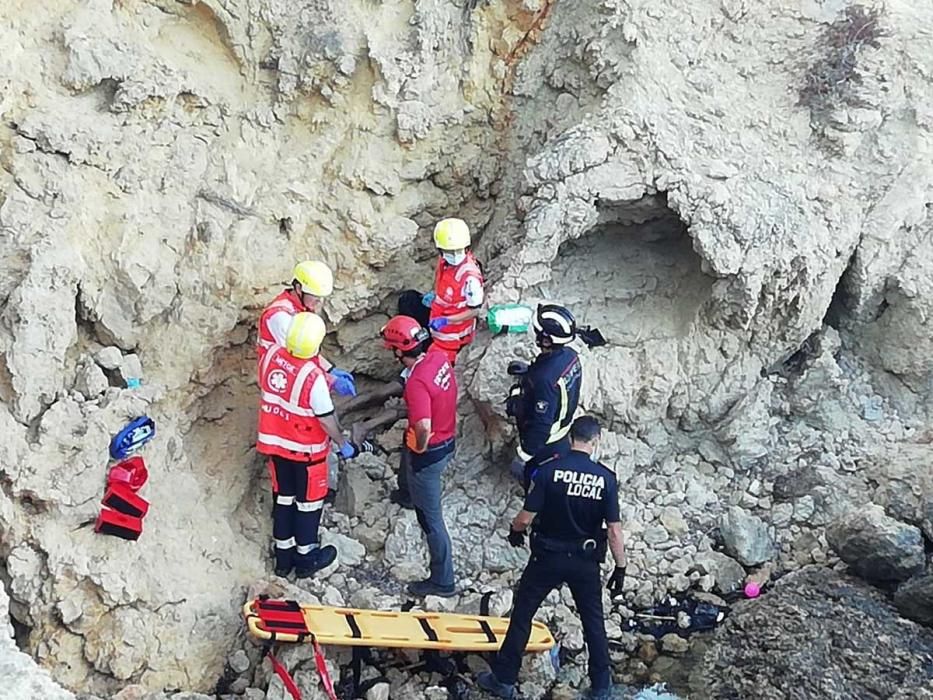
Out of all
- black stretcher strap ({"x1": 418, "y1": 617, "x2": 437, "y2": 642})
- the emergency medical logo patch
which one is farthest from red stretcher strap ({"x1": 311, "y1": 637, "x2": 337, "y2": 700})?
the emergency medical logo patch

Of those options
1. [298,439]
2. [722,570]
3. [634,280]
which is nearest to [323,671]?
[298,439]

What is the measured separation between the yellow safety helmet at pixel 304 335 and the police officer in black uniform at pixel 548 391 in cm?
134

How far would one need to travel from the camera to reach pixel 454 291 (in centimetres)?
786

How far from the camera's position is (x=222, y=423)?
7996mm

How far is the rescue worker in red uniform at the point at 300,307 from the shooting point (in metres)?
7.28

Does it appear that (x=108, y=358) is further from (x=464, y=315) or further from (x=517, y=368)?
(x=517, y=368)

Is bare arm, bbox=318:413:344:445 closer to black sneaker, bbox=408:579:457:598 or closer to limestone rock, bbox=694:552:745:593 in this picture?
black sneaker, bbox=408:579:457:598

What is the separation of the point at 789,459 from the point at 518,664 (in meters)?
2.88

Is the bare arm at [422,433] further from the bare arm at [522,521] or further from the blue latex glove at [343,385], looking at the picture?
the bare arm at [522,521]

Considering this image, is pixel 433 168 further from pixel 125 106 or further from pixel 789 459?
pixel 789 459

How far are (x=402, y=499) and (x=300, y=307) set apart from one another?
1653 mm

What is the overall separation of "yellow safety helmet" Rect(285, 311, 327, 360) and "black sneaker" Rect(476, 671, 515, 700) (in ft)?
7.28

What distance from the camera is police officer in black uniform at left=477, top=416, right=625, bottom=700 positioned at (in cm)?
633

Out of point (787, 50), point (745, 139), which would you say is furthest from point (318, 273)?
point (787, 50)
